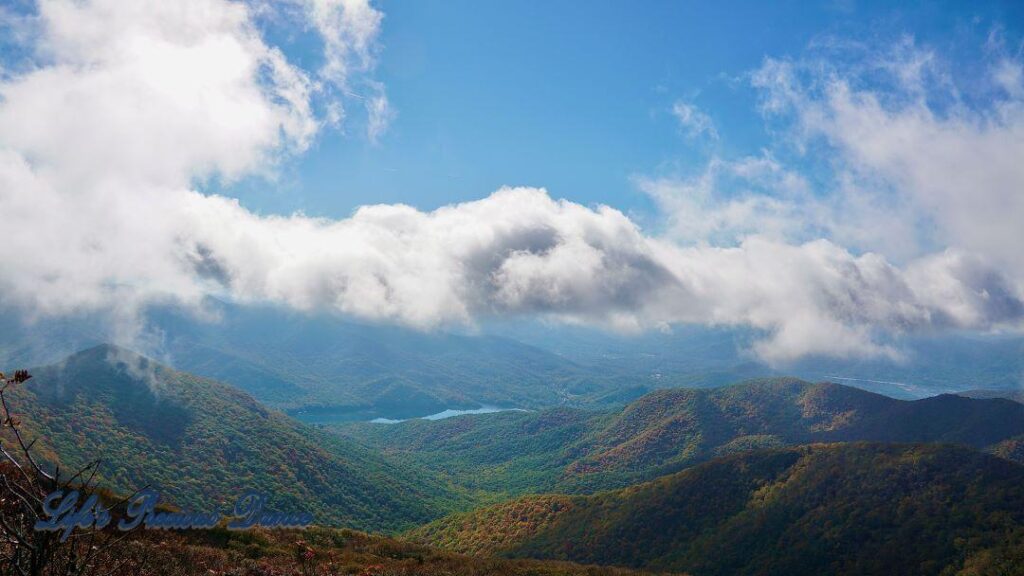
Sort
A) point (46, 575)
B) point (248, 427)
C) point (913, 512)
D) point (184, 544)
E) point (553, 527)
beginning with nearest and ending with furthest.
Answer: point (46, 575) → point (184, 544) → point (913, 512) → point (553, 527) → point (248, 427)

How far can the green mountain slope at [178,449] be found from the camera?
5566 inches

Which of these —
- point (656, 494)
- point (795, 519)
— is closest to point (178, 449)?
point (656, 494)

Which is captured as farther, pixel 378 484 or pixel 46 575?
pixel 378 484

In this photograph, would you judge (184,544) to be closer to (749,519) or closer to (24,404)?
(749,519)

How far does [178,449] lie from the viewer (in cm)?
16525

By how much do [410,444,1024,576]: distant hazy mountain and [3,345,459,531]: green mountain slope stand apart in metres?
55.9

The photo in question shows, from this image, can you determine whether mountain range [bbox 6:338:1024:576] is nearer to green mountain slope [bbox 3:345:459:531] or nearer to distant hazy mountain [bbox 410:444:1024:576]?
distant hazy mountain [bbox 410:444:1024:576]

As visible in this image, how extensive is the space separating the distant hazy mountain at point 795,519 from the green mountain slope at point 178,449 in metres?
55.9

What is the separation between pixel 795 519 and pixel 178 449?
172 m

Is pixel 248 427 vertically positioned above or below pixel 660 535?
above

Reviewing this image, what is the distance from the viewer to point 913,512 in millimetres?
86250

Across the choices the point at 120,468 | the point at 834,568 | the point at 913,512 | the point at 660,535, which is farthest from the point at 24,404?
the point at 913,512

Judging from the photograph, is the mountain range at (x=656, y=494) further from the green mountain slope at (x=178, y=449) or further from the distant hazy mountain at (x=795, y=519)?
the green mountain slope at (x=178, y=449)

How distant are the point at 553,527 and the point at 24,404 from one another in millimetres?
148424
